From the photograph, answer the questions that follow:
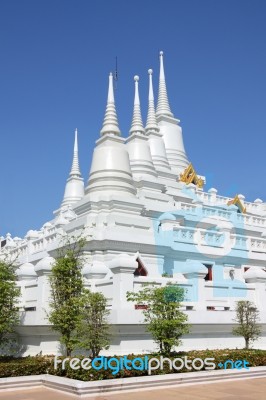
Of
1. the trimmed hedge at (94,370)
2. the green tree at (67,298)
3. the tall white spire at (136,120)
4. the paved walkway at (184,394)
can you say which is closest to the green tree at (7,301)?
the green tree at (67,298)

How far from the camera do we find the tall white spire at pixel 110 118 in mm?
32344

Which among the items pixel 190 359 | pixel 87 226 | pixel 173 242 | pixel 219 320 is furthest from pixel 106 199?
pixel 190 359

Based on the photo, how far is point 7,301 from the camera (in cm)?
1564

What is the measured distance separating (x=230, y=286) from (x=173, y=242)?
6261mm

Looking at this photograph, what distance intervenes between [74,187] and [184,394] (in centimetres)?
3490

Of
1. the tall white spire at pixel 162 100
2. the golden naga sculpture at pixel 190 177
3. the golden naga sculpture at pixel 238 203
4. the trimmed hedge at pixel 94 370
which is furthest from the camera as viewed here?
the tall white spire at pixel 162 100

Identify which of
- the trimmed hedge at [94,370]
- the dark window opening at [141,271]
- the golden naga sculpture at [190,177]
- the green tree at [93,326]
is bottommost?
the trimmed hedge at [94,370]

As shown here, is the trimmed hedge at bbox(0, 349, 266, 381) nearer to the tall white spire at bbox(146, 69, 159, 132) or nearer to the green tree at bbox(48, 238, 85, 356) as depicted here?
the green tree at bbox(48, 238, 85, 356)

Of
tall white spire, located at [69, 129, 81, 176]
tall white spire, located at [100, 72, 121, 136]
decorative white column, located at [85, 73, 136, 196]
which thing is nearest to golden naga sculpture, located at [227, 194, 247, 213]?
decorative white column, located at [85, 73, 136, 196]

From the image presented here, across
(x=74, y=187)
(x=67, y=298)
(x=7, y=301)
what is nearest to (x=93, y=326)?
(x=67, y=298)

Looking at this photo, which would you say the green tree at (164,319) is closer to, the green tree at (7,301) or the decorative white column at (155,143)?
the green tree at (7,301)

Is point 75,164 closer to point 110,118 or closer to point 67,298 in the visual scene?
point 110,118

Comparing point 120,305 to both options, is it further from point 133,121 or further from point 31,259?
point 133,121

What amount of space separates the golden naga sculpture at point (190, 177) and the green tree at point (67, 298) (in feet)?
83.0
